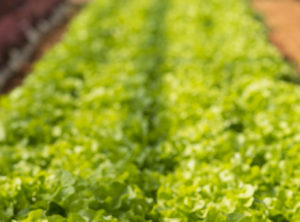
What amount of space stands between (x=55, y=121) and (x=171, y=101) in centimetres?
156

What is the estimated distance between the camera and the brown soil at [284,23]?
1073cm

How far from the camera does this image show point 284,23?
13.5m

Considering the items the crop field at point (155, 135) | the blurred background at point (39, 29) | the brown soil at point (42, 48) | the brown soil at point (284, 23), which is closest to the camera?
the crop field at point (155, 135)

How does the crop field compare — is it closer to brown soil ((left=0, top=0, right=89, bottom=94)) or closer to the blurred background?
brown soil ((left=0, top=0, right=89, bottom=94))

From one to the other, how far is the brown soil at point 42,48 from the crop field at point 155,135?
250 cm

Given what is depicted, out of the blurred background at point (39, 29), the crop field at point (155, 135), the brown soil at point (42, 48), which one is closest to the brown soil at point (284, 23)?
the blurred background at point (39, 29)

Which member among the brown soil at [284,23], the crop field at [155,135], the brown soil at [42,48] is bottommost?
the brown soil at [284,23]

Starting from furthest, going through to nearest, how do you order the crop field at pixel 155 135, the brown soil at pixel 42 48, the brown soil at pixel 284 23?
1. the brown soil at pixel 284 23
2. the brown soil at pixel 42 48
3. the crop field at pixel 155 135

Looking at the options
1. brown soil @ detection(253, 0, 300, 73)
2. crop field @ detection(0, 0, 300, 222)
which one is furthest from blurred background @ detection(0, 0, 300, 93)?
crop field @ detection(0, 0, 300, 222)

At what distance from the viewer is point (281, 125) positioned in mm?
4336

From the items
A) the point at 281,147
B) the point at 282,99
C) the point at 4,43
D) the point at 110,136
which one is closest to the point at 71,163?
the point at 110,136

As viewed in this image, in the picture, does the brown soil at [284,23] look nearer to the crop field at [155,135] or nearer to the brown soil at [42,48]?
the crop field at [155,135]

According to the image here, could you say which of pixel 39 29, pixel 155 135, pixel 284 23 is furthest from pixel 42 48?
pixel 155 135

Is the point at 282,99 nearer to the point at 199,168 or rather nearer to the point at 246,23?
the point at 199,168
